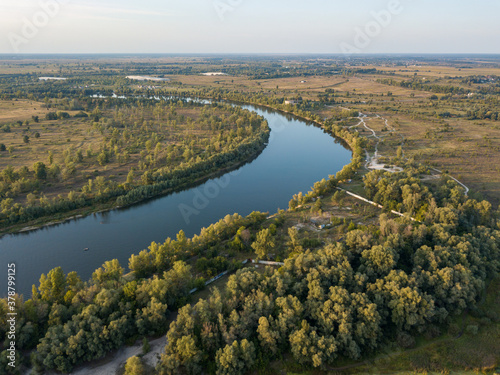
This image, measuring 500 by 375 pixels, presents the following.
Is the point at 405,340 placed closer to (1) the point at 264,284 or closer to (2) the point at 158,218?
(1) the point at 264,284

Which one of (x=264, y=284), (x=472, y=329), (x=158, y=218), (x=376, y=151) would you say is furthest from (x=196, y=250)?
(x=376, y=151)

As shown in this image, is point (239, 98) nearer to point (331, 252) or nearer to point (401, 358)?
point (331, 252)

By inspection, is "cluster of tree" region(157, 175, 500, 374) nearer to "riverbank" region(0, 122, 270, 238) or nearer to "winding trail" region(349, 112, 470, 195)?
"winding trail" region(349, 112, 470, 195)

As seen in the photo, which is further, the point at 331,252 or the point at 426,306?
the point at 331,252

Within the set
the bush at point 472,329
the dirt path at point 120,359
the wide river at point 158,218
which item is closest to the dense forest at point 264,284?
the dirt path at point 120,359

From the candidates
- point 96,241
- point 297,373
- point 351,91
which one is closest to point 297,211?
point 297,373

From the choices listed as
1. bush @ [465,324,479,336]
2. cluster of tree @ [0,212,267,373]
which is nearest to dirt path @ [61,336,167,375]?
cluster of tree @ [0,212,267,373]

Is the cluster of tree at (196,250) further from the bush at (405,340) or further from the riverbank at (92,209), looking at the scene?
the bush at (405,340)
